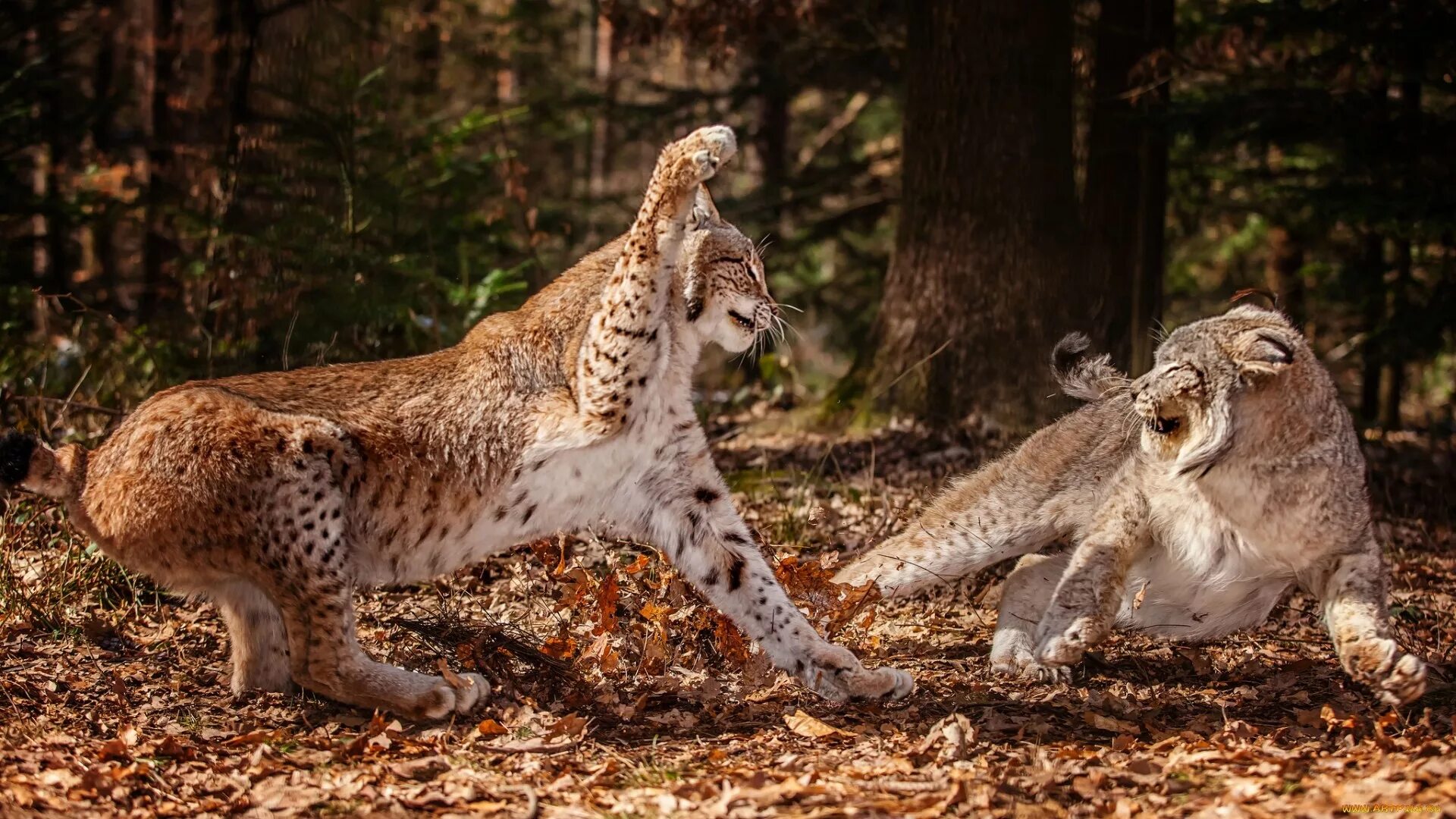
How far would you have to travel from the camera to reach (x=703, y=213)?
596cm

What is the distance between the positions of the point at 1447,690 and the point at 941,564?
7.34 feet

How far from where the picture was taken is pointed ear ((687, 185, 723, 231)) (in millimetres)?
5926

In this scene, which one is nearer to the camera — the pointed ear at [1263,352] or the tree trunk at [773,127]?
the pointed ear at [1263,352]

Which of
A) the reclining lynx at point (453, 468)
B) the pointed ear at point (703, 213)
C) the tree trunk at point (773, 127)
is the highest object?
the tree trunk at point (773, 127)

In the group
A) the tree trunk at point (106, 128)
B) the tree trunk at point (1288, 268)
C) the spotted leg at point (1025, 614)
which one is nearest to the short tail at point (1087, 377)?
the spotted leg at point (1025, 614)

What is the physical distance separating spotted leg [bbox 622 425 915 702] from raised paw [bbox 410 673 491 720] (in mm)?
959

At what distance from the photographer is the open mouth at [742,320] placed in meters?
5.92

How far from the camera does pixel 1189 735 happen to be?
495 centimetres

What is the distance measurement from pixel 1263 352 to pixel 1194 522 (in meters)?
0.89

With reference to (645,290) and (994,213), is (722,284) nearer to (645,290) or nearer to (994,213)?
(645,290)

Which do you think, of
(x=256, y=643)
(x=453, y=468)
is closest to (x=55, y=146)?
(x=256, y=643)

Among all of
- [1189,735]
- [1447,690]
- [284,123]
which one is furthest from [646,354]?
[284,123]

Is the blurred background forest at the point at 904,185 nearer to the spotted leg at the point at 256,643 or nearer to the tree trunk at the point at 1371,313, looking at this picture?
the tree trunk at the point at 1371,313

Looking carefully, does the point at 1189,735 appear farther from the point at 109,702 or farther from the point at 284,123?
the point at 284,123
